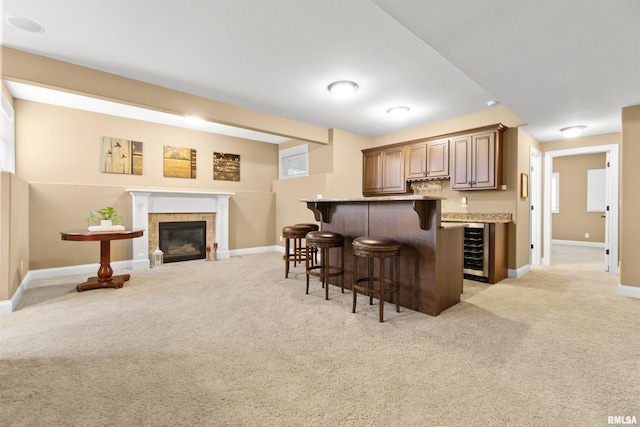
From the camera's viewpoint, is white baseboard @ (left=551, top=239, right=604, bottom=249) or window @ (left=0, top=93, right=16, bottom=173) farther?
white baseboard @ (left=551, top=239, right=604, bottom=249)

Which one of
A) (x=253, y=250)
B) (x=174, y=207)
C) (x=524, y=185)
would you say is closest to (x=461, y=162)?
(x=524, y=185)

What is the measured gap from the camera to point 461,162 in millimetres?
4824

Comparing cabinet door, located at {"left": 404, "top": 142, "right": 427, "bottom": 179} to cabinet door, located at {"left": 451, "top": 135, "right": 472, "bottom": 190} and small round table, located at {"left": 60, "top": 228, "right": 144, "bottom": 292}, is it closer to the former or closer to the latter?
cabinet door, located at {"left": 451, "top": 135, "right": 472, "bottom": 190}

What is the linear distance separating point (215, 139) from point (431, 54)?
500cm

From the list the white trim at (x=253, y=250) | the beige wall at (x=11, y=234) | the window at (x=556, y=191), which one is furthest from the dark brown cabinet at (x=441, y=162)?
the beige wall at (x=11, y=234)

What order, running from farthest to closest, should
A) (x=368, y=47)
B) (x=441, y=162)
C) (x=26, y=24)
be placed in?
(x=441, y=162) → (x=368, y=47) → (x=26, y=24)

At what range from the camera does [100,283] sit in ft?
12.4

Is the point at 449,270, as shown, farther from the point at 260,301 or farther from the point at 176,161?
the point at 176,161

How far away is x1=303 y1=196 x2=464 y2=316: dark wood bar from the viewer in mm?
2828

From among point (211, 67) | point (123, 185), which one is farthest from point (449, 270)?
point (123, 185)

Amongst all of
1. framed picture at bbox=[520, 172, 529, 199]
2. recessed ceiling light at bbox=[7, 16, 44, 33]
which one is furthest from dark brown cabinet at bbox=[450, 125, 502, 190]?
recessed ceiling light at bbox=[7, 16, 44, 33]

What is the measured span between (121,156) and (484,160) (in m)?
6.47

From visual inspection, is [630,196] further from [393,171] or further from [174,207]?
[174,207]

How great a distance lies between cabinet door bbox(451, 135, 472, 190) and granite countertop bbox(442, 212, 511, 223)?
1.81 ft
